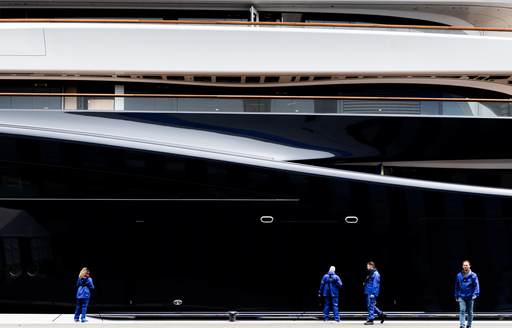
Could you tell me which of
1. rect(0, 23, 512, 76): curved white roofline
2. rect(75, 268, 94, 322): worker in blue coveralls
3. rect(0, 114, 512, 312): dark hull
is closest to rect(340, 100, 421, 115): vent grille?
rect(0, 114, 512, 312): dark hull

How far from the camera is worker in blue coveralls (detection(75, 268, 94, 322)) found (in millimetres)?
12641

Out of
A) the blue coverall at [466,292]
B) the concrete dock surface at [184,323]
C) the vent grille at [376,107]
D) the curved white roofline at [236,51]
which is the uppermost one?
the curved white roofline at [236,51]

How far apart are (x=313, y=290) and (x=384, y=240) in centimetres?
142

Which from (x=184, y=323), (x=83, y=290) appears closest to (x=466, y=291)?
(x=184, y=323)

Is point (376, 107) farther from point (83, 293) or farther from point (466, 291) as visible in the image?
point (83, 293)

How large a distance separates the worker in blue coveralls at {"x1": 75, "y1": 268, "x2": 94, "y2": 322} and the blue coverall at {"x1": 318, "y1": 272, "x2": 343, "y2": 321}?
11.8ft

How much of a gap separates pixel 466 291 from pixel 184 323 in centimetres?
438

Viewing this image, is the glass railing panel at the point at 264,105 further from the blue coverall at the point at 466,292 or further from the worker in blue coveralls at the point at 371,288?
the blue coverall at the point at 466,292

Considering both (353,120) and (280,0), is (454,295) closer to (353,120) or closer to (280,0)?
(353,120)

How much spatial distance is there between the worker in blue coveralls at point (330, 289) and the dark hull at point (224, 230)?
36cm

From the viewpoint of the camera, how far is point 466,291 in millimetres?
12555

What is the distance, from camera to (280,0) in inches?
589

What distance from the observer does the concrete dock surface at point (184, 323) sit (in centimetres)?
1259

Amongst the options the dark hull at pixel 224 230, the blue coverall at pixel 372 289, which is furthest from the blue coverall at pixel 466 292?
the blue coverall at pixel 372 289
